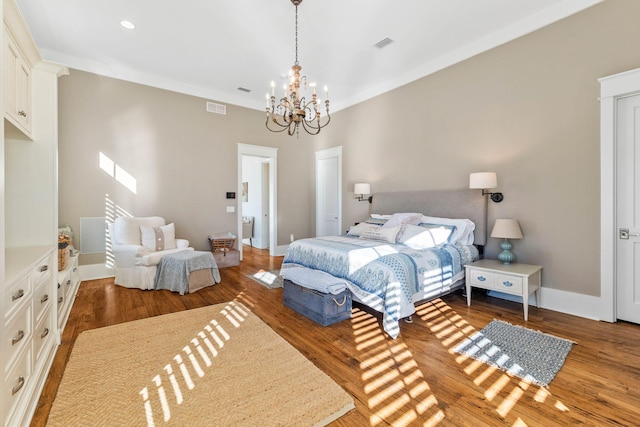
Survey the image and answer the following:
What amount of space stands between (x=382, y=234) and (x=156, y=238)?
3357 mm

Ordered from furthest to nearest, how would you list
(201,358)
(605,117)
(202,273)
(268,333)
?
(202,273)
(605,117)
(268,333)
(201,358)

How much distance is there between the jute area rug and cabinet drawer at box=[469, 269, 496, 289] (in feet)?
7.08

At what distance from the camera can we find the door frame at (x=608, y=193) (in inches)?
112

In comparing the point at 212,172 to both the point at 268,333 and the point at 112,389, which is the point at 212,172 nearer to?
the point at 268,333

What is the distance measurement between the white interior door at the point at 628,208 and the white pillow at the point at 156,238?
557 centimetres

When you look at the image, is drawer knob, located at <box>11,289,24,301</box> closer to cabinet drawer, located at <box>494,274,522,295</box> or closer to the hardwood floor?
the hardwood floor

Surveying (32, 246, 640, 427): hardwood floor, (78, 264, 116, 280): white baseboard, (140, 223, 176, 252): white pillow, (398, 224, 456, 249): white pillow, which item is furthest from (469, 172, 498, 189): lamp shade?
(78, 264, 116, 280): white baseboard

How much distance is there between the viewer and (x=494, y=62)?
371 cm

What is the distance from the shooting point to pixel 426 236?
11.5 ft

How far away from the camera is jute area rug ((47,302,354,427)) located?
1.64 m

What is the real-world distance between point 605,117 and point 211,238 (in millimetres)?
5665

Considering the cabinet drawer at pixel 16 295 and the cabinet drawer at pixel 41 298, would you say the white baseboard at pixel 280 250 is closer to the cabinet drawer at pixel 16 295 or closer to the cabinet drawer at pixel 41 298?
the cabinet drawer at pixel 41 298

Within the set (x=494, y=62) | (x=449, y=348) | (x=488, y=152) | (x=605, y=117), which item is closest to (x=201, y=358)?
(x=449, y=348)

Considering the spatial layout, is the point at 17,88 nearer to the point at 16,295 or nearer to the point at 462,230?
the point at 16,295
